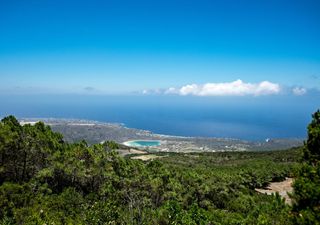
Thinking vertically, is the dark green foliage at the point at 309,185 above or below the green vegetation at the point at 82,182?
above

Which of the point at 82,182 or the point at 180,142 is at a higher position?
the point at 82,182

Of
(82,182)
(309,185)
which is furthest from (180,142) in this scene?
(309,185)

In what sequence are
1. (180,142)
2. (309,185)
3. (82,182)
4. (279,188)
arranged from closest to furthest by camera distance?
1. (309,185)
2. (82,182)
3. (279,188)
4. (180,142)

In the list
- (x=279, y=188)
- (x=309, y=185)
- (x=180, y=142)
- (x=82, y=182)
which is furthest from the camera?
(x=180, y=142)

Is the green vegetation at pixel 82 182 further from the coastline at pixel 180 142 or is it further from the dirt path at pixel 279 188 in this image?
the coastline at pixel 180 142

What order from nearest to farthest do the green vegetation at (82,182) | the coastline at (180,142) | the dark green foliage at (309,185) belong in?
the dark green foliage at (309,185) → the green vegetation at (82,182) → the coastline at (180,142)

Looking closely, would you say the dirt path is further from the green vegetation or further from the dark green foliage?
the dark green foliage

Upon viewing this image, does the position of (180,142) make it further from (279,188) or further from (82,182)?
(82,182)

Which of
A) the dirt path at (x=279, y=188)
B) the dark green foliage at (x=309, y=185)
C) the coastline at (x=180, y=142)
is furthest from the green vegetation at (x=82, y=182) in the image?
the coastline at (x=180, y=142)

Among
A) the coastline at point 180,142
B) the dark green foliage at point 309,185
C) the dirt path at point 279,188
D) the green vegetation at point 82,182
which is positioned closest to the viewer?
the dark green foliage at point 309,185
